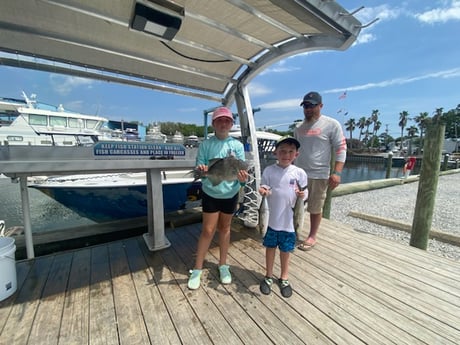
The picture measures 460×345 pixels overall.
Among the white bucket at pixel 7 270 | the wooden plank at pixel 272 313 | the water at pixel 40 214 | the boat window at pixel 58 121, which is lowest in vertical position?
the water at pixel 40 214

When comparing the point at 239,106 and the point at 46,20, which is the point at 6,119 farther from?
the point at 239,106

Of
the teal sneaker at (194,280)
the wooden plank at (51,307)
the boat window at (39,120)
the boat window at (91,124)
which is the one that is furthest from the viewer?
the boat window at (91,124)

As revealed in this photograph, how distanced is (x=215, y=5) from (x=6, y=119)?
504 inches

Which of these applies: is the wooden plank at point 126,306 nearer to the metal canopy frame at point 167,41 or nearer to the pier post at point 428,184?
the metal canopy frame at point 167,41

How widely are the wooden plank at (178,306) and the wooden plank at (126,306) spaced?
0.80 ft

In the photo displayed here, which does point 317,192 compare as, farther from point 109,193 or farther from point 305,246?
point 109,193

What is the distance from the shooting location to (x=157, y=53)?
3.34m

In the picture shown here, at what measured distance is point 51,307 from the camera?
196 centimetres

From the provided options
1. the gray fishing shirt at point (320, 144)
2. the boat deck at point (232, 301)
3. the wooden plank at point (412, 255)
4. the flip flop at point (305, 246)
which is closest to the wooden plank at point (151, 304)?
the boat deck at point (232, 301)

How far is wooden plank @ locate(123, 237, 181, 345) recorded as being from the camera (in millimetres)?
1657

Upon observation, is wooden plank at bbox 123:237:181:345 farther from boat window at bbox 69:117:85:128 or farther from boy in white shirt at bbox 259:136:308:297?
boat window at bbox 69:117:85:128

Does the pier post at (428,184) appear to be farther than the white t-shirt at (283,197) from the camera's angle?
Yes

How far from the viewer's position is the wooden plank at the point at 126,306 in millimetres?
1653

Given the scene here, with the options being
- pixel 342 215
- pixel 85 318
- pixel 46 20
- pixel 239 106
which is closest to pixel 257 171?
pixel 239 106
